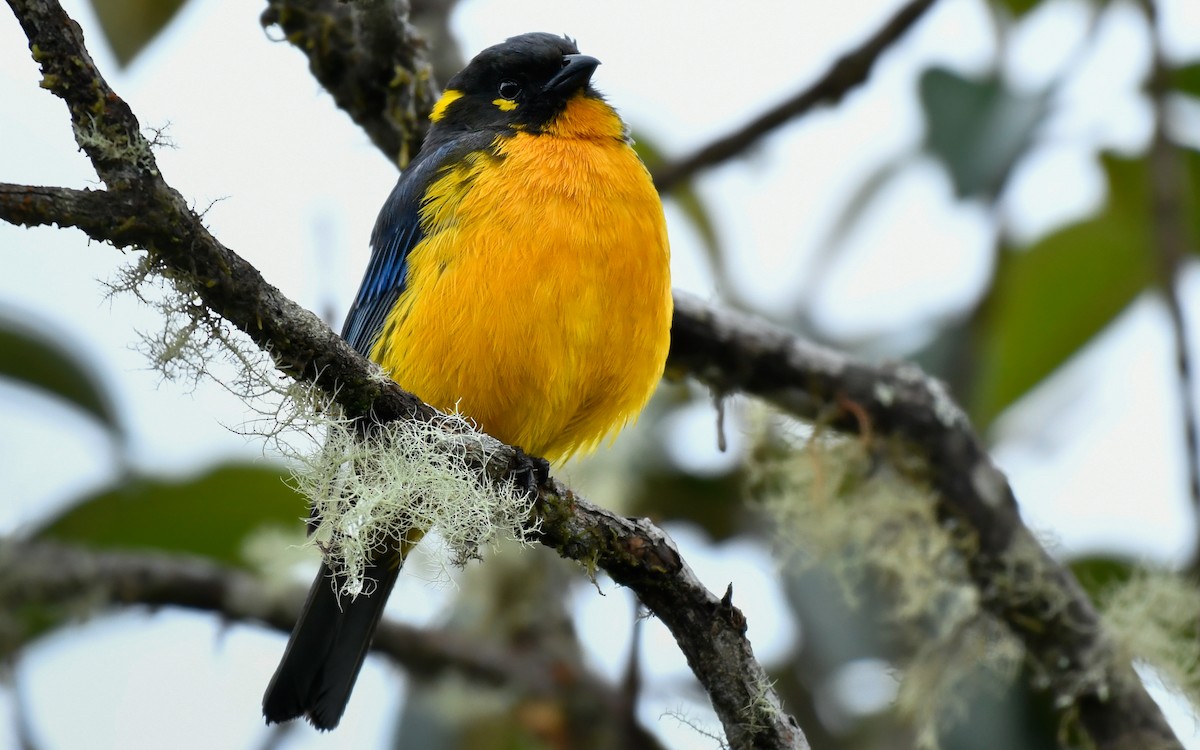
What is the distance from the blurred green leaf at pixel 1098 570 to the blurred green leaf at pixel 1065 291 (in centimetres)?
59

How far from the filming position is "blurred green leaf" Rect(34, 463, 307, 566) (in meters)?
4.89

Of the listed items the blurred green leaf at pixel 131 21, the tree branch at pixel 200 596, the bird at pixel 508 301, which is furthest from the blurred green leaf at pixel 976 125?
the blurred green leaf at pixel 131 21

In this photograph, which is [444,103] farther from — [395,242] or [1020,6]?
[1020,6]

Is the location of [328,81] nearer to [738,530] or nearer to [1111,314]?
[738,530]

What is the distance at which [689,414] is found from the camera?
5.17 metres

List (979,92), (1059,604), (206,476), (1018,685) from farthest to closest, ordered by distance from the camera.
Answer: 1. (206,476)
2. (979,92)
3. (1018,685)
4. (1059,604)

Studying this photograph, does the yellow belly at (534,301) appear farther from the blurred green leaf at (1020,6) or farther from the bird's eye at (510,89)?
the blurred green leaf at (1020,6)

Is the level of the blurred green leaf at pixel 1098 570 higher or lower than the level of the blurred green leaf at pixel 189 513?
higher

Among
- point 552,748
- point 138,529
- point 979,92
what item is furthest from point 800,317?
point 138,529

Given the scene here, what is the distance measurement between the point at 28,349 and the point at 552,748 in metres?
2.38

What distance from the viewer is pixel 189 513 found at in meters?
5.01

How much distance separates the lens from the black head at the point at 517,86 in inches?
151

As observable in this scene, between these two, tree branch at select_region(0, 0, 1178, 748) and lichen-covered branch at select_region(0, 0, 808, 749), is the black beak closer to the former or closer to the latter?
tree branch at select_region(0, 0, 1178, 748)

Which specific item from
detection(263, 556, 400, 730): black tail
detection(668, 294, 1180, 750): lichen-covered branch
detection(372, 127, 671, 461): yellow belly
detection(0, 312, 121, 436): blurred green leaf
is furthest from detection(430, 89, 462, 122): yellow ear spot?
detection(0, 312, 121, 436): blurred green leaf
